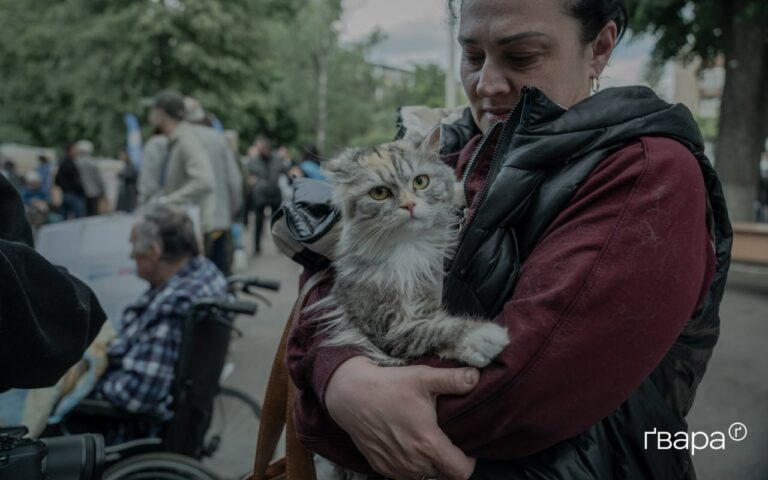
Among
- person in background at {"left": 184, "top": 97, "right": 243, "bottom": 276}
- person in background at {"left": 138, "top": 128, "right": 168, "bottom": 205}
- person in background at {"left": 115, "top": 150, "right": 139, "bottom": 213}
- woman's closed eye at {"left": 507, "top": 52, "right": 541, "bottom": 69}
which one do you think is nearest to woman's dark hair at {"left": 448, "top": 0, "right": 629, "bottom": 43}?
woman's closed eye at {"left": 507, "top": 52, "right": 541, "bottom": 69}

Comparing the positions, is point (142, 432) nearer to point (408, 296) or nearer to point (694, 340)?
point (408, 296)

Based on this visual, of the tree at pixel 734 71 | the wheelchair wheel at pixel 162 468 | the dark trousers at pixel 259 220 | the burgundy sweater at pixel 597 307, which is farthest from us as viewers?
the dark trousers at pixel 259 220

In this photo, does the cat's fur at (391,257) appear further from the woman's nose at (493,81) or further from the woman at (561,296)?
the woman's nose at (493,81)

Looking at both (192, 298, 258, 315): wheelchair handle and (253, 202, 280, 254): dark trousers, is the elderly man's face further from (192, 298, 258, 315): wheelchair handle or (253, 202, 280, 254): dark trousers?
(253, 202, 280, 254): dark trousers

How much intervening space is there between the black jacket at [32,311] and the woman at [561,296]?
0.69m

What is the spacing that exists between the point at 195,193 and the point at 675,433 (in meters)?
5.62

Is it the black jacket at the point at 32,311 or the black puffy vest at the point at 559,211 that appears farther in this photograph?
the black jacket at the point at 32,311

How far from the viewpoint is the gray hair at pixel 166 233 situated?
14.1ft

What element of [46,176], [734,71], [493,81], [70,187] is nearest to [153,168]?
[493,81]

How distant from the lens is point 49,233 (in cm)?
500

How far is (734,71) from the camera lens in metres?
12.7

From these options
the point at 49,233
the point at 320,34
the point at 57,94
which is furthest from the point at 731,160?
the point at 57,94

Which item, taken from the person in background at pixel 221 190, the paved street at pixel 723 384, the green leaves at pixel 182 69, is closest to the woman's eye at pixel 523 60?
the paved street at pixel 723 384

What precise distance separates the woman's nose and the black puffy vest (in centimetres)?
16
